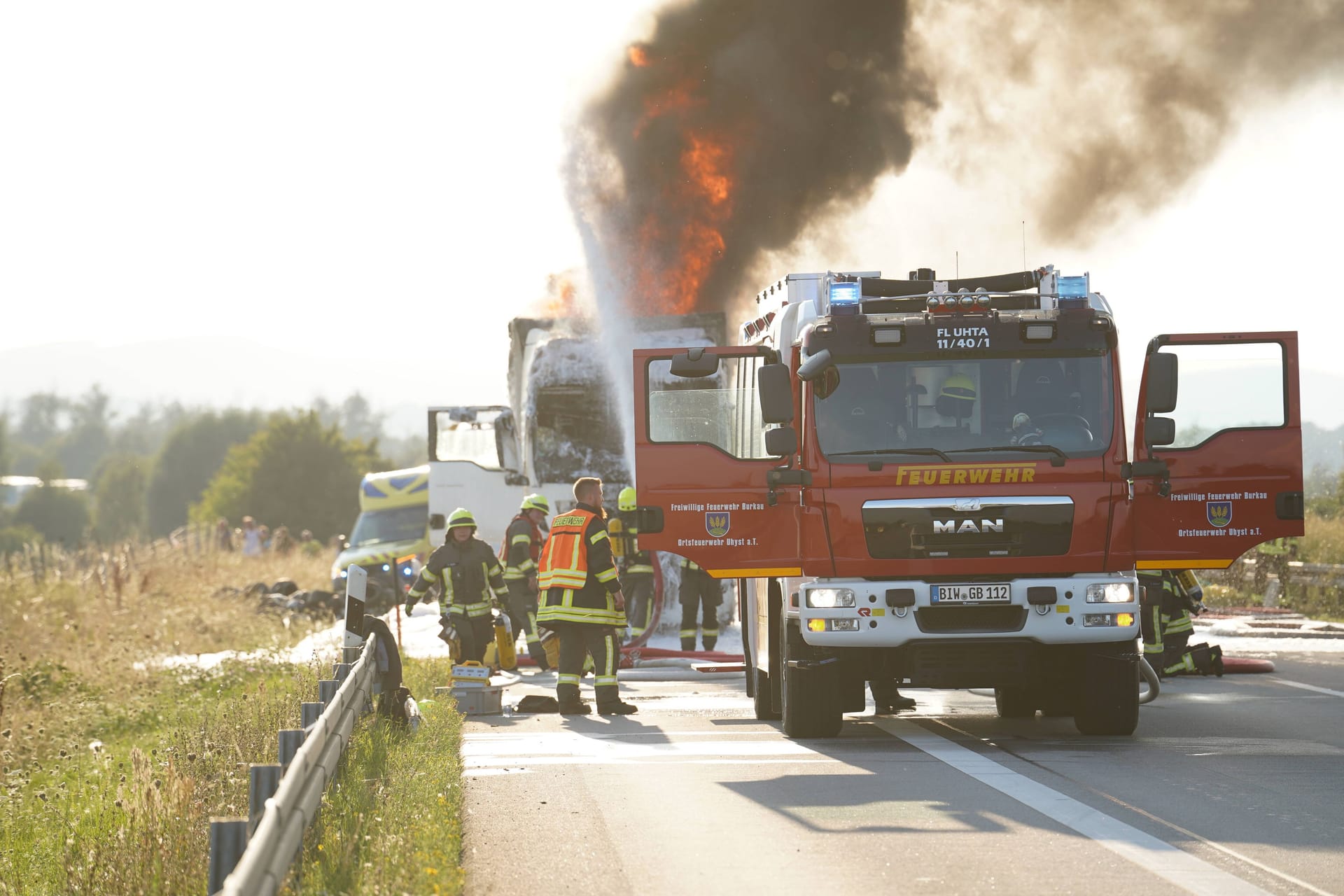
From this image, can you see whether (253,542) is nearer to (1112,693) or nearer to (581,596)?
(581,596)

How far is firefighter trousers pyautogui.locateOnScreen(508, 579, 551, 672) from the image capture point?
1862 cm

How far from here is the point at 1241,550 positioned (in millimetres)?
11453

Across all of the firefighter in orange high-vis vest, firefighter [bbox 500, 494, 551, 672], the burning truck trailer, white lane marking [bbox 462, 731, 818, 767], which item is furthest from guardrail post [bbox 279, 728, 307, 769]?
the burning truck trailer

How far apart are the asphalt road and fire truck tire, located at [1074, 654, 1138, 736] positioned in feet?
0.54

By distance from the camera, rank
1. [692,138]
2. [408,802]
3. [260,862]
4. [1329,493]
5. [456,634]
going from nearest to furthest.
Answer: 1. [260,862]
2. [408,802]
3. [456,634]
4. [692,138]
5. [1329,493]

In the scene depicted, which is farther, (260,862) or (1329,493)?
(1329,493)

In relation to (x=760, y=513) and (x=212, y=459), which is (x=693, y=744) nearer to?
(x=760, y=513)

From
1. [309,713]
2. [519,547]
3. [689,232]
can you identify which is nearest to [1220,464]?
[309,713]

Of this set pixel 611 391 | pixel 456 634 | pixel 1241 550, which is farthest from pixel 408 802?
pixel 611 391

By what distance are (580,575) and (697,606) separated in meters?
5.89

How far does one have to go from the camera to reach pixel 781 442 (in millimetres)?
10773

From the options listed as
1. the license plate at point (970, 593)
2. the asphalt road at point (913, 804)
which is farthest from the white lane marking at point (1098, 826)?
the license plate at point (970, 593)

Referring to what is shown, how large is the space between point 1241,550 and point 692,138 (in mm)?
15302

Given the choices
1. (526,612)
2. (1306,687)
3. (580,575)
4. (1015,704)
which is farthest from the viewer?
(526,612)
